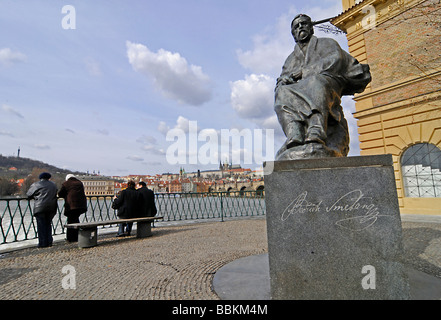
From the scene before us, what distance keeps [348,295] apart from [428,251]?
11.8 feet

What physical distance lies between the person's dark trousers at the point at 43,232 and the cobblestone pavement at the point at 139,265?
0.65ft

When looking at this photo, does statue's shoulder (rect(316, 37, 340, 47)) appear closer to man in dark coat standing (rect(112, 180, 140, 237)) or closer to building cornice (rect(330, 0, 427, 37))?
man in dark coat standing (rect(112, 180, 140, 237))

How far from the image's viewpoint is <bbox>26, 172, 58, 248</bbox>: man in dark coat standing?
5613mm

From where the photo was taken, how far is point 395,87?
10703 mm

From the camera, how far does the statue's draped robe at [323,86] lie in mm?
2961

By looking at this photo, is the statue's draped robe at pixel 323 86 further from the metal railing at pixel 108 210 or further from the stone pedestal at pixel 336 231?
the metal railing at pixel 108 210

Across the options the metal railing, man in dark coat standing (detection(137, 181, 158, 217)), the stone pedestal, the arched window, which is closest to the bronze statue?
the stone pedestal

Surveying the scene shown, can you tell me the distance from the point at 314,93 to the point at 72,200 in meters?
6.15

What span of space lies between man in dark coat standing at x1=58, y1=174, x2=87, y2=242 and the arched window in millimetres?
11918

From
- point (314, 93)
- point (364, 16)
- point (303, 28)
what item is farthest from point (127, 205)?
point (364, 16)

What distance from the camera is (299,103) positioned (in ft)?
→ 9.91
